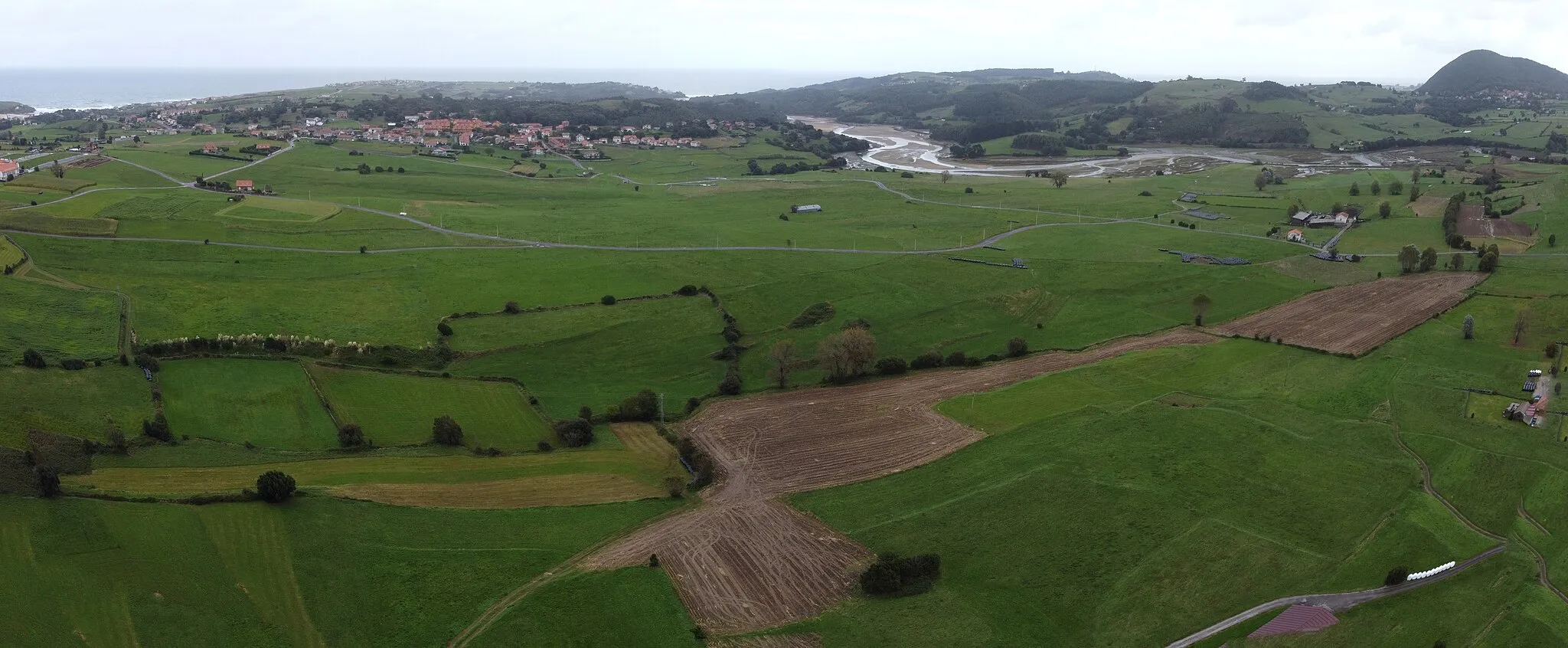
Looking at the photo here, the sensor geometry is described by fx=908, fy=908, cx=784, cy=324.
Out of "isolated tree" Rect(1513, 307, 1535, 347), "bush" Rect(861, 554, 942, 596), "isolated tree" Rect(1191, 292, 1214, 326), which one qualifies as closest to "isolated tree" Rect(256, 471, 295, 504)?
"bush" Rect(861, 554, 942, 596)

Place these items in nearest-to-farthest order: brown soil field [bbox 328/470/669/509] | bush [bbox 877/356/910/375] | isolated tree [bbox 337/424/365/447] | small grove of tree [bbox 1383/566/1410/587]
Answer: small grove of tree [bbox 1383/566/1410/587] < brown soil field [bbox 328/470/669/509] < isolated tree [bbox 337/424/365/447] < bush [bbox 877/356/910/375]

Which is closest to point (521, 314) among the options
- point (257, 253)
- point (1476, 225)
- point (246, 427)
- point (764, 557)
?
point (246, 427)

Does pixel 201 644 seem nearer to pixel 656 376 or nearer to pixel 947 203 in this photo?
pixel 656 376

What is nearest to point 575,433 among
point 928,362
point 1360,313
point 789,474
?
point 789,474

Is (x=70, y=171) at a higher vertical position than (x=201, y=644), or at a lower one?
higher

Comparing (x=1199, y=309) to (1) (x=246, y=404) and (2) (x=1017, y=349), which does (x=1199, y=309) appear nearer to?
(2) (x=1017, y=349)

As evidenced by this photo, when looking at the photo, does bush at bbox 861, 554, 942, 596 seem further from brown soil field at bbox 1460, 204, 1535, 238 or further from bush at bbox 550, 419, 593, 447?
brown soil field at bbox 1460, 204, 1535, 238

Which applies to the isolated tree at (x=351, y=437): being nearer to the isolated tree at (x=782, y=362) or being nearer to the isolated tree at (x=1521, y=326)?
the isolated tree at (x=782, y=362)
